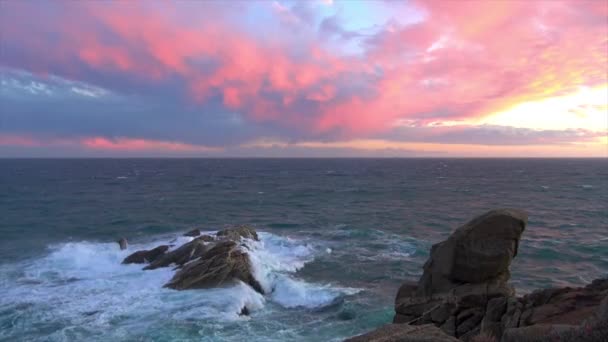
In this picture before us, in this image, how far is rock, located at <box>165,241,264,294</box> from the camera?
27516 millimetres

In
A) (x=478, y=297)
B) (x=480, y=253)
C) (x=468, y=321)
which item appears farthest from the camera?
(x=480, y=253)

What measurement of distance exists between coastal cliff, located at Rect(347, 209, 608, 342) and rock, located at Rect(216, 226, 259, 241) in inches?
878

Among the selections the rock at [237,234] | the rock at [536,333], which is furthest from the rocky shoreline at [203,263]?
the rock at [536,333]

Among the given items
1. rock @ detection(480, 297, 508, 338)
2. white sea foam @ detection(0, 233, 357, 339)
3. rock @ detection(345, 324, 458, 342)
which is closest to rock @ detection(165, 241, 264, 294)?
white sea foam @ detection(0, 233, 357, 339)

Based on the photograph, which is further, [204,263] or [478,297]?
[204,263]

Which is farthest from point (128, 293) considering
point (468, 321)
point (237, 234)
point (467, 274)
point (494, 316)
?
point (494, 316)

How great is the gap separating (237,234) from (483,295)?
27.5 meters

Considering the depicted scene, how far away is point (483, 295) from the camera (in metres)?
17.2

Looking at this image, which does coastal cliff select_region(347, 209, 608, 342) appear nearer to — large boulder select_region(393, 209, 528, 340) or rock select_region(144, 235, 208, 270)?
large boulder select_region(393, 209, 528, 340)

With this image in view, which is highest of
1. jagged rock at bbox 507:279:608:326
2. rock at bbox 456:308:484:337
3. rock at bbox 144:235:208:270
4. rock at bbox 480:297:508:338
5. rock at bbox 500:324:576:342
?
rock at bbox 500:324:576:342

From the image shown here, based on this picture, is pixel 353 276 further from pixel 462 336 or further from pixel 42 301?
pixel 42 301

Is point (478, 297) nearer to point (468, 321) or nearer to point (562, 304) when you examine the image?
point (468, 321)

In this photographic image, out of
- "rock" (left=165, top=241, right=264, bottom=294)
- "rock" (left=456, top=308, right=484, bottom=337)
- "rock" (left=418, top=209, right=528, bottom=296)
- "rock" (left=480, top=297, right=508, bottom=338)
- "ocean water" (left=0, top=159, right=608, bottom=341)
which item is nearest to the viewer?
"rock" (left=480, top=297, right=508, bottom=338)

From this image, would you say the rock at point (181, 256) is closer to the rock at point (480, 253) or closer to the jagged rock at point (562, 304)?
the rock at point (480, 253)
